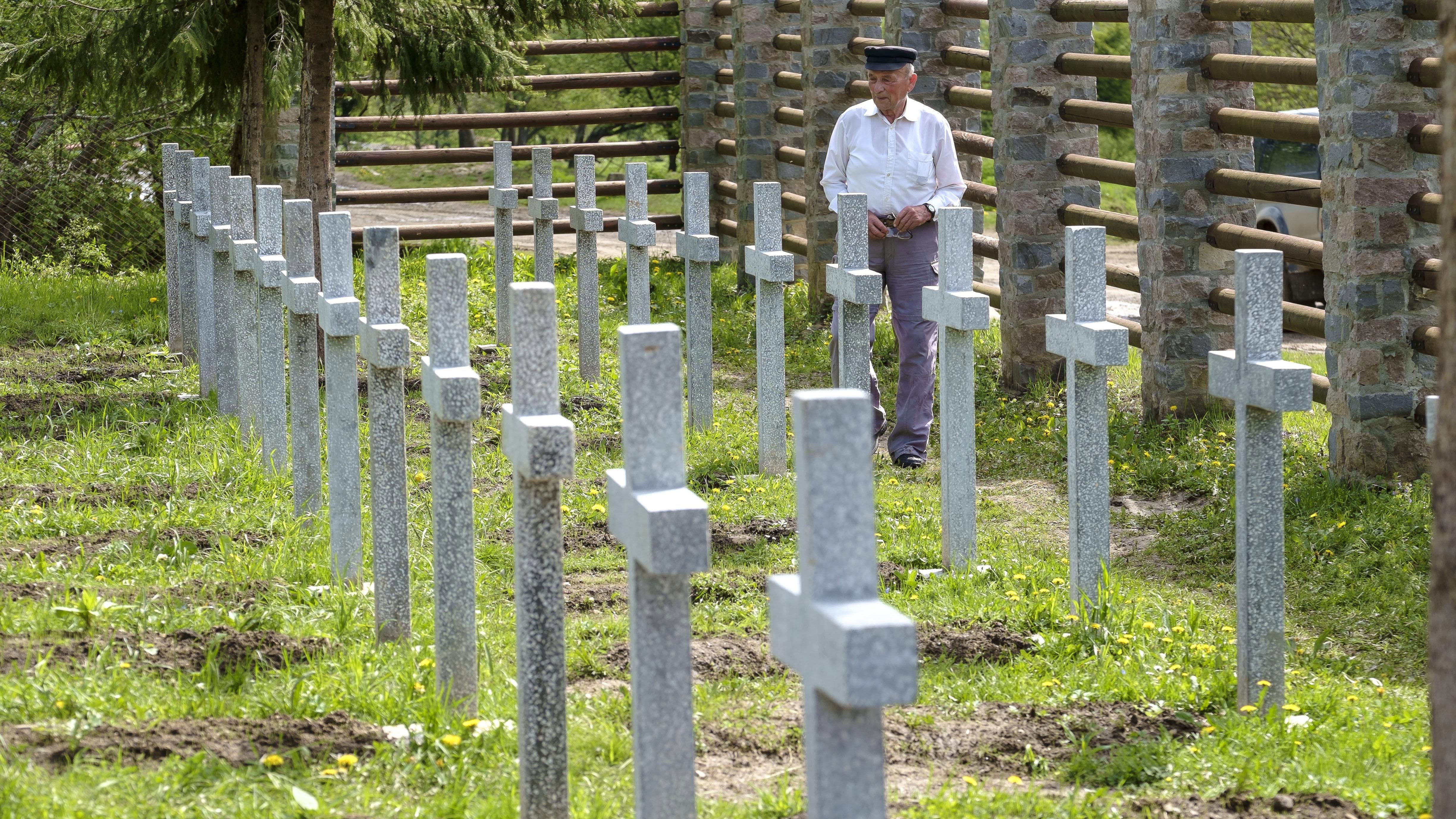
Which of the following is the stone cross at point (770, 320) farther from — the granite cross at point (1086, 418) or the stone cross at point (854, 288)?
the granite cross at point (1086, 418)

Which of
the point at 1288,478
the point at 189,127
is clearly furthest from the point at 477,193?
the point at 1288,478

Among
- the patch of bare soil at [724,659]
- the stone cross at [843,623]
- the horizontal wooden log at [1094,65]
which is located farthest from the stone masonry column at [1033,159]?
the stone cross at [843,623]

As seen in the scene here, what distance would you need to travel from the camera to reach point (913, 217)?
24.5ft

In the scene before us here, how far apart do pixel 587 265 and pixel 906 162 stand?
2.63m

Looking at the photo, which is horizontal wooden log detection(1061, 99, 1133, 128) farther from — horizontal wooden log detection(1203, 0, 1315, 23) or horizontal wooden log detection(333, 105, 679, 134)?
horizontal wooden log detection(333, 105, 679, 134)

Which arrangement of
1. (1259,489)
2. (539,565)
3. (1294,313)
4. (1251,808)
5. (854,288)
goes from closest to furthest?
(539,565), (1251,808), (1259,489), (854,288), (1294,313)

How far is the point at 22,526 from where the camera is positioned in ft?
18.4

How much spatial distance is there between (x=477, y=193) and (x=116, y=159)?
2.96 m

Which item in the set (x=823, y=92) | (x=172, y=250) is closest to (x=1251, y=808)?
(x=172, y=250)

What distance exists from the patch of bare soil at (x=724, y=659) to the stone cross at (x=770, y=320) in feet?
8.35

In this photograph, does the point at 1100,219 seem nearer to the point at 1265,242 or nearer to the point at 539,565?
the point at 1265,242

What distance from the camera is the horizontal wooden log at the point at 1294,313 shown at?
731 cm

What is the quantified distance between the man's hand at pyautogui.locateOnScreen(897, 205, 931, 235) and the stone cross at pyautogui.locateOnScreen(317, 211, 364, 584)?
316 centimetres

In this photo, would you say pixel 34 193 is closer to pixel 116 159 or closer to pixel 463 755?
pixel 116 159
